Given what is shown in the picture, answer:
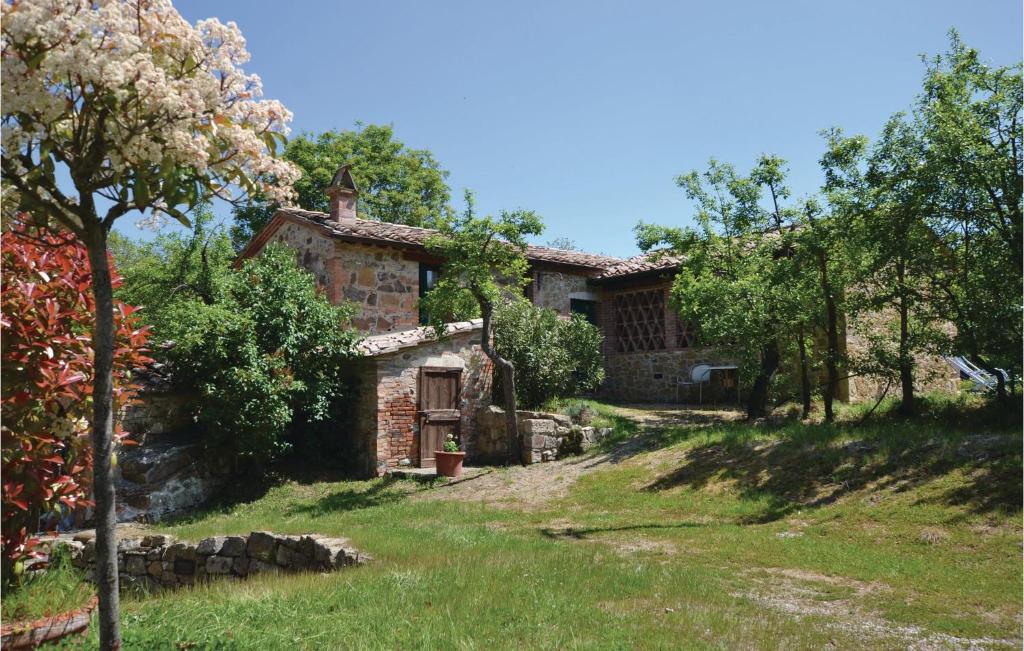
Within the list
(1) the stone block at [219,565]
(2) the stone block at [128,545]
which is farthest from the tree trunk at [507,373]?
(2) the stone block at [128,545]

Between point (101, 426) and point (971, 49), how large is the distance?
1271 centimetres

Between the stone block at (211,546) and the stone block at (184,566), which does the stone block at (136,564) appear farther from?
the stone block at (211,546)

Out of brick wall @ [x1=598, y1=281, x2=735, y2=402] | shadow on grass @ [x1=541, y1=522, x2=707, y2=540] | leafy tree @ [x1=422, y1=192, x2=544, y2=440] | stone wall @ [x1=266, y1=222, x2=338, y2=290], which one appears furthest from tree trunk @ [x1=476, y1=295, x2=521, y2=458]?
brick wall @ [x1=598, y1=281, x2=735, y2=402]

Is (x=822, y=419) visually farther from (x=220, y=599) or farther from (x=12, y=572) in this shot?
(x=12, y=572)

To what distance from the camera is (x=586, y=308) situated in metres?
21.6

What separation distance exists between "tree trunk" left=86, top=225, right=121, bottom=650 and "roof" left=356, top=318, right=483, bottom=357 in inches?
429

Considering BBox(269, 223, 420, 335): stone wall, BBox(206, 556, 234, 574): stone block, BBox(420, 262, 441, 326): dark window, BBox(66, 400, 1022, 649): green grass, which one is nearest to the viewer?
BBox(66, 400, 1022, 649): green grass

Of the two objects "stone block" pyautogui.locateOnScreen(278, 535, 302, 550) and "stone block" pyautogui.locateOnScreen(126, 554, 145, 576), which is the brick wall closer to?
"stone block" pyautogui.locateOnScreen(278, 535, 302, 550)

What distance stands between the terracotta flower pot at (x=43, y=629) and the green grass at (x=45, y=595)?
3.3 inches

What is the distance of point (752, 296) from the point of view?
1395 centimetres

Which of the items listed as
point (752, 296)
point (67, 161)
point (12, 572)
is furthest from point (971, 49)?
point (12, 572)

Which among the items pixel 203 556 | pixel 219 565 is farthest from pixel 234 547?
pixel 203 556

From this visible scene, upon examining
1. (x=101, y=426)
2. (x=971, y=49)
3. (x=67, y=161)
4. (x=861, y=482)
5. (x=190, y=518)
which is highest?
(x=971, y=49)

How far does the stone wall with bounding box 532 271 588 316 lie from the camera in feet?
66.7
